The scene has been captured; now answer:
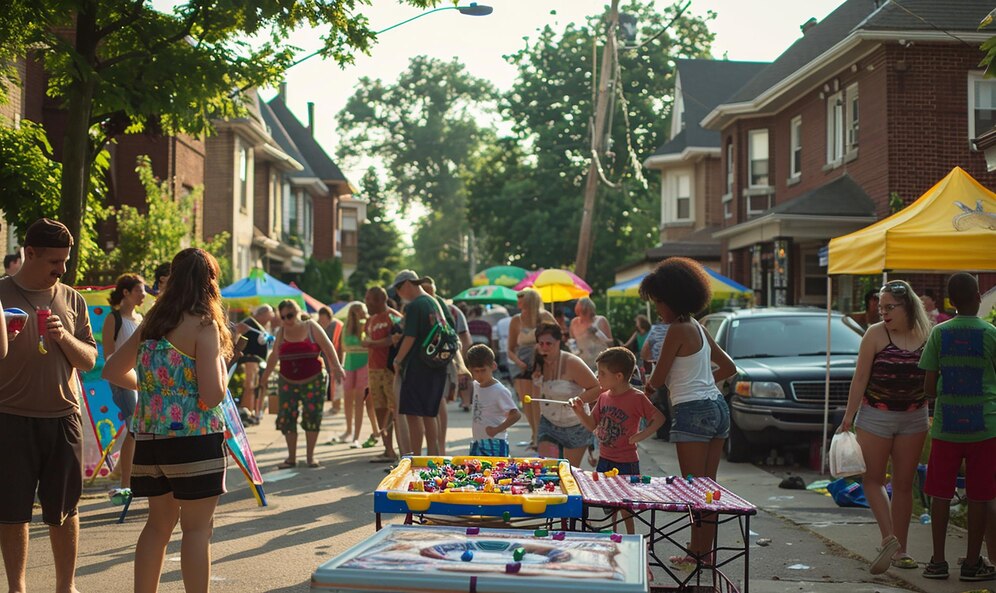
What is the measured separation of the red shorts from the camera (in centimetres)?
→ 726

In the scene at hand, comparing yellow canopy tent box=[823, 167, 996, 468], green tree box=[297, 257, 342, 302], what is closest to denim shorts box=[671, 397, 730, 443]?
yellow canopy tent box=[823, 167, 996, 468]

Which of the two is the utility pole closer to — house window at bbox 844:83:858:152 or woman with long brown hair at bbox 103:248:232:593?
house window at bbox 844:83:858:152

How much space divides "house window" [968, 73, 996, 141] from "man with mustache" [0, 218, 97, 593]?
19147mm

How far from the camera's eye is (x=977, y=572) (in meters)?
7.22

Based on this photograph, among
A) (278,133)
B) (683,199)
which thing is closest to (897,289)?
(683,199)

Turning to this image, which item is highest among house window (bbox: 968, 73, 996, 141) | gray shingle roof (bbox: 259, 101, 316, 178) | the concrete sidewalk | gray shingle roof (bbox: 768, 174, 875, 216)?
gray shingle roof (bbox: 259, 101, 316, 178)

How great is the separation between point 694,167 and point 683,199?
132 centimetres

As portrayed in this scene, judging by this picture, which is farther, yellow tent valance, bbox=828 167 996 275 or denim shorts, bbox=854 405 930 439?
yellow tent valance, bbox=828 167 996 275

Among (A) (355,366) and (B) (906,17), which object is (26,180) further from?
(B) (906,17)

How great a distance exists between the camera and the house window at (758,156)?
1206 inches

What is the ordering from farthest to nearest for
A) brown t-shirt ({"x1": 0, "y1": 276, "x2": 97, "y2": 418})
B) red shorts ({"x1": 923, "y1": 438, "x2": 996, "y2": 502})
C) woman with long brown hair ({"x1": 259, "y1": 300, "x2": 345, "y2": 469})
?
woman with long brown hair ({"x1": 259, "y1": 300, "x2": 345, "y2": 469}) < red shorts ({"x1": 923, "y1": 438, "x2": 996, "y2": 502}) < brown t-shirt ({"x1": 0, "y1": 276, "x2": 97, "y2": 418})

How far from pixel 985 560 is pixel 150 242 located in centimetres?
1663

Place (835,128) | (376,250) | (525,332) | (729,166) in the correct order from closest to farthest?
(525,332), (835,128), (729,166), (376,250)

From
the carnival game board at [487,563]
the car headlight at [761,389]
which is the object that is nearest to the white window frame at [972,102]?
the car headlight at [761,389]
